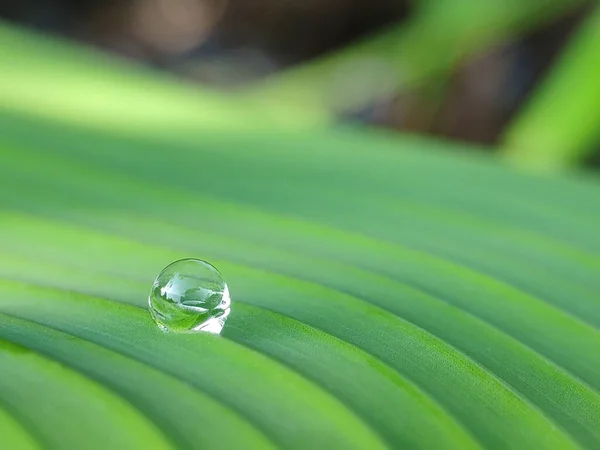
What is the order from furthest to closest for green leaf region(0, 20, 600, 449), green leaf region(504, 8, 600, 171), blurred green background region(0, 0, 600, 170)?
blurred green background region(0, 0, 600, 170) → green leaf region(504, 8, 600, 171) → green leaf region(0, 20, 600, 449)

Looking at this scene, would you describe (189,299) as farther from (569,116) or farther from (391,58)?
(391,58)

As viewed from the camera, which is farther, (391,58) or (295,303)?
(391,58)

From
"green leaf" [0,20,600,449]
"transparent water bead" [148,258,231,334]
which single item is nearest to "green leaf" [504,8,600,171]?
"green leaf" [0,20,600,449]

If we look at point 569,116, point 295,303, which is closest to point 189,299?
point 295,303

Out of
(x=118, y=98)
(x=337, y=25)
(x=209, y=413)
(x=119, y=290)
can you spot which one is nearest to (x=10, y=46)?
(x=118, y=98)

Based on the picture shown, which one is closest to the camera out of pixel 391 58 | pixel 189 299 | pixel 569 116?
pixel 189 299

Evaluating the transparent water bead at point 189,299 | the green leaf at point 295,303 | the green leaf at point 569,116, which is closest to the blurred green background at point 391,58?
the green leaf at point 569,116

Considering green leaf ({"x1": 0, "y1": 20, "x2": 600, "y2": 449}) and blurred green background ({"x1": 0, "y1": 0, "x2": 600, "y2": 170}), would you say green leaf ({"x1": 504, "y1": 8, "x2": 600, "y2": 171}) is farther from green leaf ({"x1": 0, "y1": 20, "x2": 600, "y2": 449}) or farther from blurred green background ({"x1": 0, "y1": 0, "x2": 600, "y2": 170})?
green leaf ({"x1": 0, "y1": 20, "x2": 600, "y2": 449})

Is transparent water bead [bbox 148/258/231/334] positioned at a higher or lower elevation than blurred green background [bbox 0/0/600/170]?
lower
